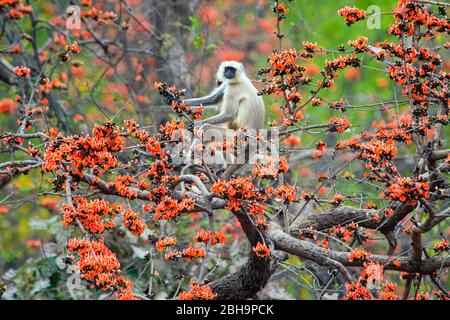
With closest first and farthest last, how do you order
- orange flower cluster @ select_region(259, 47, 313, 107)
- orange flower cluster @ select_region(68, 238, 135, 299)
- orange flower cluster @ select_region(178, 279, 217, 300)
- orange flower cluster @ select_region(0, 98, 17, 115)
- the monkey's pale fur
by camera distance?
orange flower cluster @ select_region(68, 238, 135, 299), orange flower cluster @ select_region(178, 279, 217, 300), orange flower cluster @ select_region(259, 47, 313, 107), the monkey's pale fur, orange flower cluster @ select_region(0, 98, 17, 115)

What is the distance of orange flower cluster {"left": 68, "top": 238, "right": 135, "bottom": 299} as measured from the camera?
166 inches

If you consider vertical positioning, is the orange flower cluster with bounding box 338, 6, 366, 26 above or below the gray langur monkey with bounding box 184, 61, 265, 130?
above

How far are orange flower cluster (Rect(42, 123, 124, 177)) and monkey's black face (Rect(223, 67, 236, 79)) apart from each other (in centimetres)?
368

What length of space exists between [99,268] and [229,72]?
4615mm

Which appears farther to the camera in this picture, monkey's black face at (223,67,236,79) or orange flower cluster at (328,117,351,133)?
monkey's black face at (223,67,236,79)

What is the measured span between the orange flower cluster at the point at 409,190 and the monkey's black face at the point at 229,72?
4239 mm

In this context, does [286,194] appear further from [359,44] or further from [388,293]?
[359,44]

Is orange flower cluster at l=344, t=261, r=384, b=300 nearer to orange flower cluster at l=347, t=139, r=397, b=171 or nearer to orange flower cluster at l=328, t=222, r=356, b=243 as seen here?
orange flower cluster at l=347, t=139, r=397, b=171

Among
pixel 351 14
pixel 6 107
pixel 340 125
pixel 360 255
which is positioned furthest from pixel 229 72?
pixel 360 255

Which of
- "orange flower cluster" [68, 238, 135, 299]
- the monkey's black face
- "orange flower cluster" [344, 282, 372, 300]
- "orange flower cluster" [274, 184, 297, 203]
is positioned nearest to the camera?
"orange flower cluster" [68, 238, 135, 299]

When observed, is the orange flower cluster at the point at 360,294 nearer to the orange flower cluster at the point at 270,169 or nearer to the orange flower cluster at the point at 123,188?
the orange flower cluster at the point at 270,169

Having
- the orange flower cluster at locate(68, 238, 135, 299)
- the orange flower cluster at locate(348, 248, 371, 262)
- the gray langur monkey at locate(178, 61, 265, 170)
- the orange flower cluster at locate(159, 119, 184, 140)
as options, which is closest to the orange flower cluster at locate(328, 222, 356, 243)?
the orange flower cluster at locate(348, 248, 371, 262)
